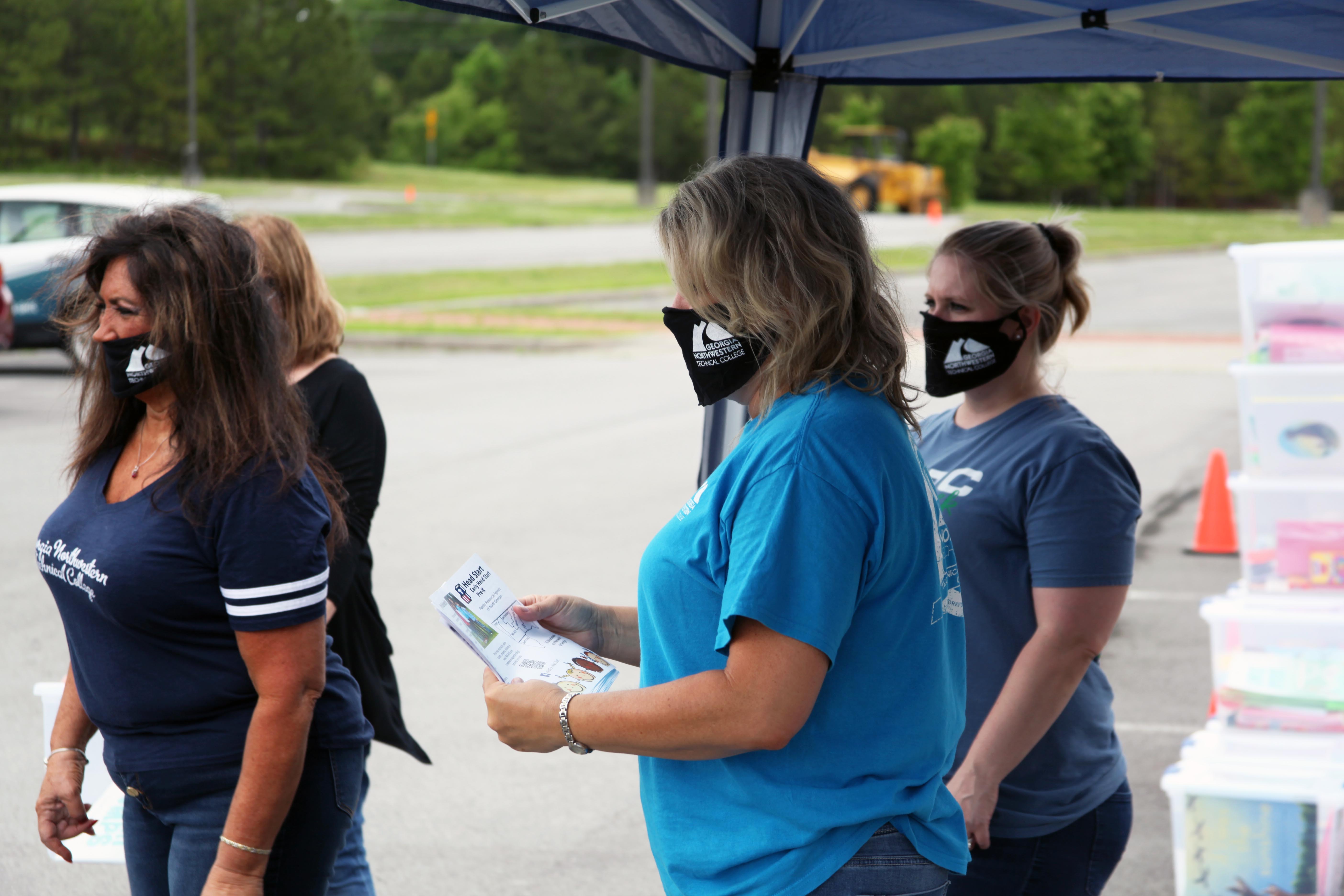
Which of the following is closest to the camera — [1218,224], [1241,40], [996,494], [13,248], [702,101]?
[996,494]

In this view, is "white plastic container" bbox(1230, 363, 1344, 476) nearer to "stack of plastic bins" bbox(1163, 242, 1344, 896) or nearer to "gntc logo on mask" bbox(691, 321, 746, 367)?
"stack of plastic bins" bbox(1163, 242, 1344, 896)

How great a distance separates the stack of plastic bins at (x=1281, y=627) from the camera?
345 cm

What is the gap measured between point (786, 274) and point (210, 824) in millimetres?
1385

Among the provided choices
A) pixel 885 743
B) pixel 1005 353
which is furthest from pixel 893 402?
pixel 1005 353

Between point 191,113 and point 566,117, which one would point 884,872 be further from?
point 566,117

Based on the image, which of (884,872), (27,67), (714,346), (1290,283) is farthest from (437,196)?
(884,872)

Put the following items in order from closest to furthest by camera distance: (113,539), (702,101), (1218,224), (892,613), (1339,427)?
(892,613) < (113,539) < (1339,427) < (1218,224) < (702,101)

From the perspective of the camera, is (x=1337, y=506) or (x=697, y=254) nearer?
(x=697, y=254)

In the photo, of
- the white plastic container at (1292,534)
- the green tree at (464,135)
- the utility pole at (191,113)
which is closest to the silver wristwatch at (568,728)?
the white plastic container at (1292,534)

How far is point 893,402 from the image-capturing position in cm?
178

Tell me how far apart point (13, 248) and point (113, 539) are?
1374cm

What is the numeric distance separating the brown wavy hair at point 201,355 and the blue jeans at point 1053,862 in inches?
56.8

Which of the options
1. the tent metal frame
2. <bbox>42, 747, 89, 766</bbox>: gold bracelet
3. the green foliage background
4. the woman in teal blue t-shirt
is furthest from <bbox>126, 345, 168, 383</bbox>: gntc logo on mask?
the green foliage background

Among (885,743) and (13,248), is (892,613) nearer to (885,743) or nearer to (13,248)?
(885,743)
